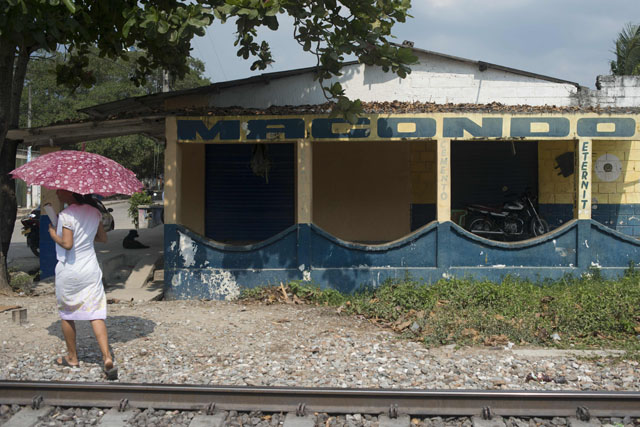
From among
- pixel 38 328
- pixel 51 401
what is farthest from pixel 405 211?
pixel 51 401

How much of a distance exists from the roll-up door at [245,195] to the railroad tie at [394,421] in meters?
7.65

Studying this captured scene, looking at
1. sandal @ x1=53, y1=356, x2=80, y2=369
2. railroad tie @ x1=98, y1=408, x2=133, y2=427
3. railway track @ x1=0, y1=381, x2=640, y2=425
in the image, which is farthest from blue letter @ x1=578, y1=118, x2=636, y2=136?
sandal @ x1=53, y1=356, x2=80, y2=369

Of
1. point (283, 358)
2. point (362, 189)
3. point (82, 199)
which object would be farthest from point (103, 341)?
point (362, 189)

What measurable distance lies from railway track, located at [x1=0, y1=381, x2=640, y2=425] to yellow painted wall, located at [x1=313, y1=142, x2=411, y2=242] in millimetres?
7194

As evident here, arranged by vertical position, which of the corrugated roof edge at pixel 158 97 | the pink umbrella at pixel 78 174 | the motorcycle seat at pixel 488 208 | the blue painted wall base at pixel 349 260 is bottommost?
the blue painted wall base at pixel 349 260

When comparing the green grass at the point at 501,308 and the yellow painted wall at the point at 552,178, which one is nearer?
the green grass at the point at 501,308

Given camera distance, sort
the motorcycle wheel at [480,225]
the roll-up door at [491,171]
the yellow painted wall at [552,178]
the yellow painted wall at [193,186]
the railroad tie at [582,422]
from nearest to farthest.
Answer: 1. the railroad tie at [582,422]
2. the motorcycle wheel at [480,225]
3. the yellow painted wall at [552,178]
4. the roll-up door at [491,171]
5. the yellow painted wall at [193,186]

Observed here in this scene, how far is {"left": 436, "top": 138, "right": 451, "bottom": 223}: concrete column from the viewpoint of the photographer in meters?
8.70

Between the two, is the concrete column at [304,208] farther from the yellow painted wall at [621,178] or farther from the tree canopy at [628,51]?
the tree canopy at [628,51]

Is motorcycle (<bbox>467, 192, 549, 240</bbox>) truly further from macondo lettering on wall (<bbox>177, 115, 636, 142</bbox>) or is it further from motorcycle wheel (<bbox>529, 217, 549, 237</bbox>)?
macondo lettering on wall (<bbox>177, 115, 636, 142</bbox>)

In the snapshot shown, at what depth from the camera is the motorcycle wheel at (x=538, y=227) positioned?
36.1 ft

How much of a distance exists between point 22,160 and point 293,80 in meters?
29.6

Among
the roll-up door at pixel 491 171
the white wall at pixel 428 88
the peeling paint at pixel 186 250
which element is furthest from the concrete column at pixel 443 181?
the peeling paint at pixel 186 250

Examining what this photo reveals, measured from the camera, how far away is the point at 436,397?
4445mm
